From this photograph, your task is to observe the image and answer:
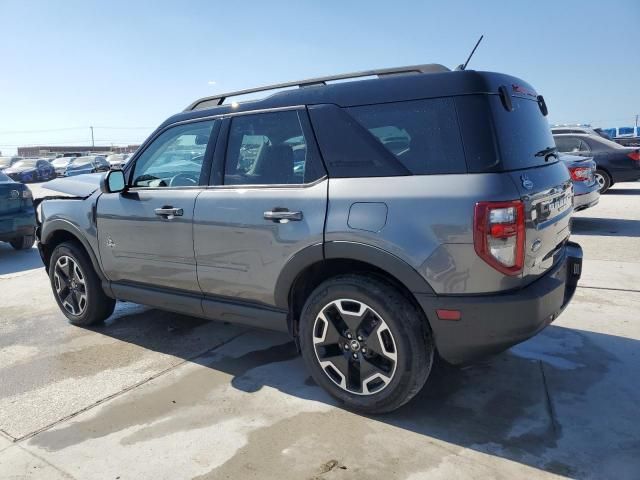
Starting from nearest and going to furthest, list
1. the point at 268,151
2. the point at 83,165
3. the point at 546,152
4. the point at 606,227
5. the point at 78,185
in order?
1. the point at 546,152
2. the point at 268,151
3. the point at 78,185
4. the point at 606,227
5. the point at 83,165

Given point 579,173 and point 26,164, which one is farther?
point 26,164

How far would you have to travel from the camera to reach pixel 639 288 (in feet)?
17.3

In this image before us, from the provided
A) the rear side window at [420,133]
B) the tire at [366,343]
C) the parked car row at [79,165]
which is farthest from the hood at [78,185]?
the parked car row at [79,165]

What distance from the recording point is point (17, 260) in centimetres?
831

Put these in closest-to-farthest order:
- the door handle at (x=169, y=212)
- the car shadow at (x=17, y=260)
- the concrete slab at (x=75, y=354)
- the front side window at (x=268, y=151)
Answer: the front side window at (x=268, y=151) → the concrete slab at (x=75, y=354) → the door handle at (x=169, y=212) → the car shadow at (x=17, y=260)

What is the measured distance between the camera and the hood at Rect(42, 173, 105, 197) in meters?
4.48

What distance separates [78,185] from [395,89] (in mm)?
3163

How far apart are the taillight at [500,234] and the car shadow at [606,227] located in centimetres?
607

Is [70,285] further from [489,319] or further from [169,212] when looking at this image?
[489,319]

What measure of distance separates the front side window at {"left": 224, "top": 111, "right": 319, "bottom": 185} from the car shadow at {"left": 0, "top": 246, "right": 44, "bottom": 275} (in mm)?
5561

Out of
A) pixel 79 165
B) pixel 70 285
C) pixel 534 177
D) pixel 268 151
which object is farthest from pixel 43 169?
pixel 534 177

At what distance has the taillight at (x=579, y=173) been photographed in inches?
307

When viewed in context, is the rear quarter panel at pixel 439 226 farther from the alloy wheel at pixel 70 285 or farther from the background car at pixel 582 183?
the background car at pixel 582 183

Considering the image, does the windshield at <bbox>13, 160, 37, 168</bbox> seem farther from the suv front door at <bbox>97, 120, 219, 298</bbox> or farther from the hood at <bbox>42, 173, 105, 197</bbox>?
the suv front door at <bbox>97, 120, 219, 298</bbox>
